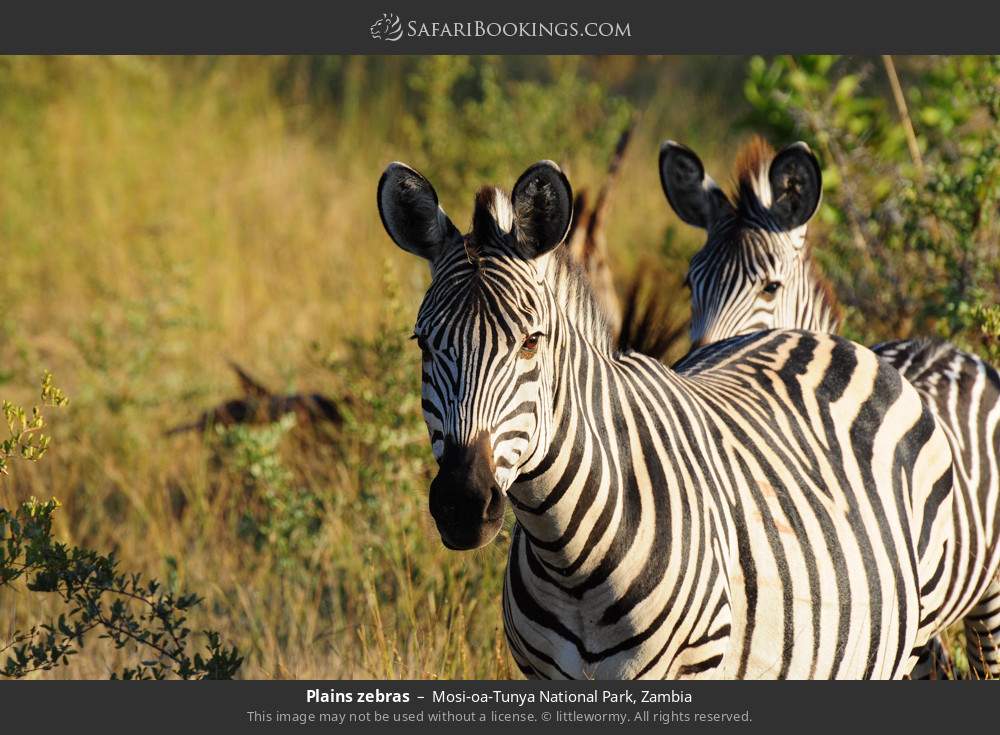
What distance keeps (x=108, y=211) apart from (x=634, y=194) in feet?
14.9

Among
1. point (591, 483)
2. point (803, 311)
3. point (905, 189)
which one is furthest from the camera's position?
point (905, 189)

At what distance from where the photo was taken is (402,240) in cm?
307

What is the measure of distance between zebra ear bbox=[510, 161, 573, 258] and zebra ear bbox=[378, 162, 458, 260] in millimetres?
191

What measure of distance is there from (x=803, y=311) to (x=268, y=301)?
5.16 meters

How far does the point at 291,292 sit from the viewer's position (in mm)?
9422

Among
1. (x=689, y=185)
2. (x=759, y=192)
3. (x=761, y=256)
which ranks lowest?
(x=761, y=256)

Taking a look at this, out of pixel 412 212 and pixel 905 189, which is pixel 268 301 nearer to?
pixel 905 189

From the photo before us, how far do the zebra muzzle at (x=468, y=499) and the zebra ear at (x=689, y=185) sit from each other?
3.06 meters

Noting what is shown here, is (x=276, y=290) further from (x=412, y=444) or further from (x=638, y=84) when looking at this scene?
(x=638, y=84)

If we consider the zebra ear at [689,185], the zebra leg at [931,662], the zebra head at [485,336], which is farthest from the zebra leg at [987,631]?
the zebra head at [485,336]

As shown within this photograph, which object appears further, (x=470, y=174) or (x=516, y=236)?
(x=470, y=174)

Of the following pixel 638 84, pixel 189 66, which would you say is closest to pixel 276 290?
pixel 189 66

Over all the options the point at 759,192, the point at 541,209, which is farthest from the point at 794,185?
the point at 541,209

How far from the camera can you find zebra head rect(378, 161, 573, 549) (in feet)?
8.44
